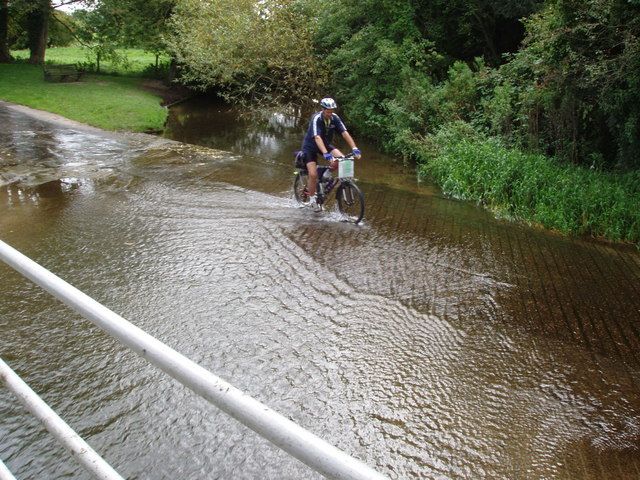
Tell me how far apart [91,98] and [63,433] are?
21520mm

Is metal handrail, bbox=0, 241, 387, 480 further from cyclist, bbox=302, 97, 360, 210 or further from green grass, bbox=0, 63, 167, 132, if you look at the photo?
green grass, bbox=0, 63, 167, 132

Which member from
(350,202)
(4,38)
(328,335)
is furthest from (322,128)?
(4,38)

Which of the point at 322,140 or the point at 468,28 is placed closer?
the point at 322,140

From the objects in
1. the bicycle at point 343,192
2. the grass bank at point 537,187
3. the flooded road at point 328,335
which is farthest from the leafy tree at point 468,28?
the bicycle at point 343,192

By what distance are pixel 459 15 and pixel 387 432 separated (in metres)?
15.9

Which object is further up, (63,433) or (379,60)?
(379,60)

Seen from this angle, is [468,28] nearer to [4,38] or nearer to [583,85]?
[583,85]

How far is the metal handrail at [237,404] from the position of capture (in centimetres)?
115

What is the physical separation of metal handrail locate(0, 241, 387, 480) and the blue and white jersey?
7451 mm

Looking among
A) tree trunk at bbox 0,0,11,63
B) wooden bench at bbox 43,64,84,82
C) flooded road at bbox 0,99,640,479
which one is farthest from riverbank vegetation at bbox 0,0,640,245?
tree trunk at bbox 0,0,11,63

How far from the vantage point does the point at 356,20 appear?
17562 mm

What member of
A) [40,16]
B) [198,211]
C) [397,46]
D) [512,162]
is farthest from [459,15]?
[40,16]

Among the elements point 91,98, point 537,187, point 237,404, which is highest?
point 237,404

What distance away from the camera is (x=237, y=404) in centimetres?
129
